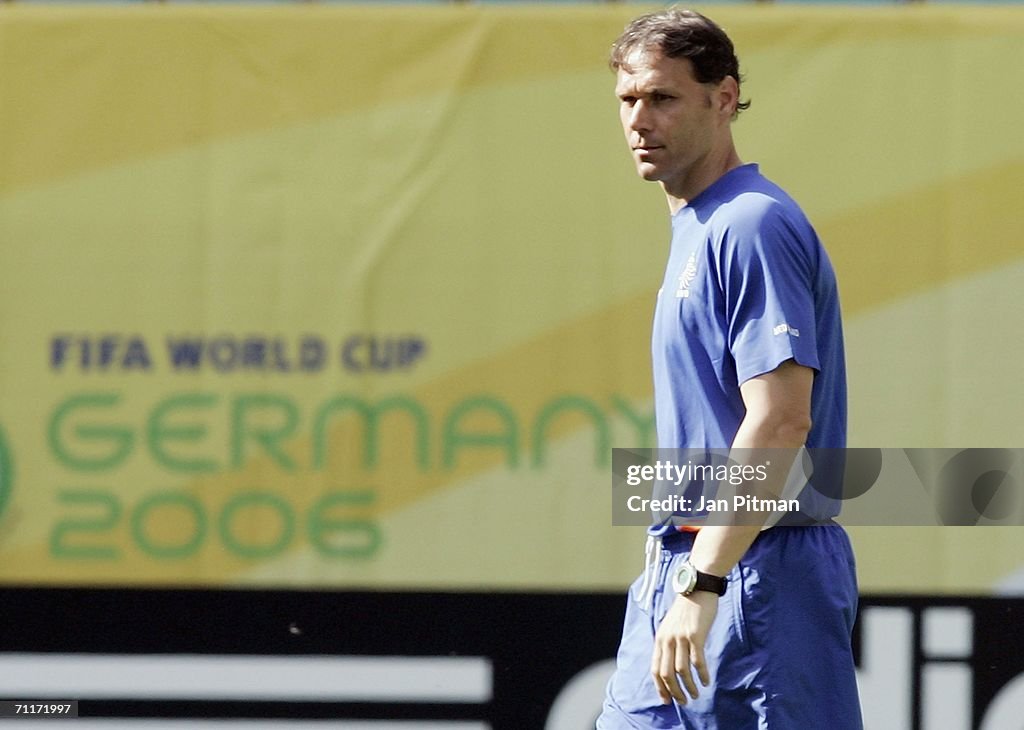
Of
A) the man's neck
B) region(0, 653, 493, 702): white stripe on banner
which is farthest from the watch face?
region(0, 653, 493, 702): white stripe on banner

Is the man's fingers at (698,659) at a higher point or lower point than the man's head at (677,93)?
lower

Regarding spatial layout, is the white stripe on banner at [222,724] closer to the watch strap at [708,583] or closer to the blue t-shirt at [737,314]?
the blue t-shirt at [737,314]

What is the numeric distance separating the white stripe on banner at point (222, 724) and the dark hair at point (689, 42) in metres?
2.10

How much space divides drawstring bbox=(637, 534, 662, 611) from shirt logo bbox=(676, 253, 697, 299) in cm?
41

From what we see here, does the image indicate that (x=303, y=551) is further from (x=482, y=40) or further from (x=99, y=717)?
(x=482, y=40)

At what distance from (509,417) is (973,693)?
4.81 feet

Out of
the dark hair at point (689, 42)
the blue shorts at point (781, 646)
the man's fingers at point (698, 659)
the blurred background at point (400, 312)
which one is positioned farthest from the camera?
the blurred background at point (400, 312)

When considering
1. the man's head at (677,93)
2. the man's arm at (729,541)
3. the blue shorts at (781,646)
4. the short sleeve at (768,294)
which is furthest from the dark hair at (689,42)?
the blue shorts at (781,646)

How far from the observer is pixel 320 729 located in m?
3.61

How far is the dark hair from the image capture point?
6.96ft

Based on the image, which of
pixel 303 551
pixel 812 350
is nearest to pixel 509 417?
pixel 303 551

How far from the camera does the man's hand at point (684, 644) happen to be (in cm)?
191

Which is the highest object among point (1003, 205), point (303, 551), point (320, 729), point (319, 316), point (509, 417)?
point (1003, 205)

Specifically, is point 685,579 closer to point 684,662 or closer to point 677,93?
point 684,662
